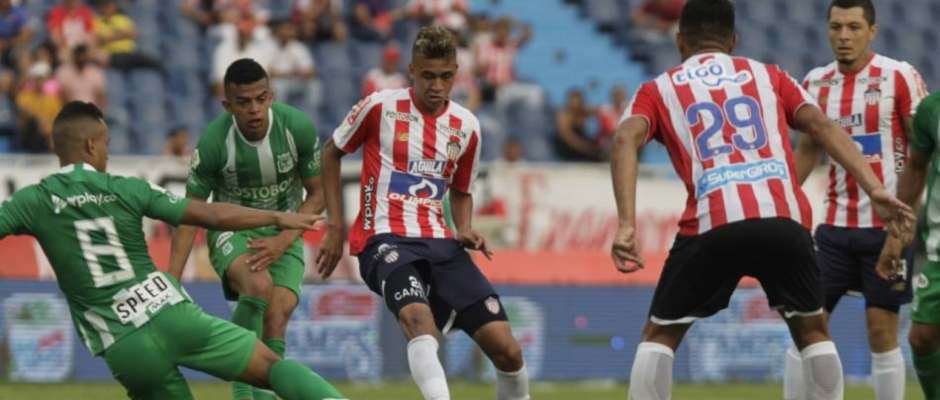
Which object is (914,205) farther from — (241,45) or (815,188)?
(241,45)

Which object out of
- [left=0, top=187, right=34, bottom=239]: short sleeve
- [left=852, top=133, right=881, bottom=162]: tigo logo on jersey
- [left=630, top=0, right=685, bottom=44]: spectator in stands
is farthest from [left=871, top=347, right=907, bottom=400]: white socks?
[left=630, top=0, right=685, bottom=44]: spectator in stands

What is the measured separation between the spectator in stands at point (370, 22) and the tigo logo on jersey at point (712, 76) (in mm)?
13961

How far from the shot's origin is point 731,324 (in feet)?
54.1

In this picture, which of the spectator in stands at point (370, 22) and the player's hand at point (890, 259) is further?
the spectator in stands at point (370, 22)

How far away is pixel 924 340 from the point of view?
336 inches

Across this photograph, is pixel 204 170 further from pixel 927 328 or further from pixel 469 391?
pixel 469 391

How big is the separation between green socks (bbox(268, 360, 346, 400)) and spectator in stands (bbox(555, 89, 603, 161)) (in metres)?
12.5

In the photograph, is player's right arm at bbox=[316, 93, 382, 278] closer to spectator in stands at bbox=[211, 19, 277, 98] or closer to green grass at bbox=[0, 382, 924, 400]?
green grass at bbox=[0, 382, 924, 400]

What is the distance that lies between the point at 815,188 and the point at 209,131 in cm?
994

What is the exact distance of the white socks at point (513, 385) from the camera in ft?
30.4

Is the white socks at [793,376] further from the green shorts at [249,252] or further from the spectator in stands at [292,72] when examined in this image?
the spectator in stands at [292,72]

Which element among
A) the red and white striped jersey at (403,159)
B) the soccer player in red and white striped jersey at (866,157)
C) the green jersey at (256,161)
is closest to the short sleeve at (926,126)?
the soccer player in red and white striped jersey at (866,157)

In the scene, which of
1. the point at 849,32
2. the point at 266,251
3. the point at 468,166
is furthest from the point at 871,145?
the point at 266,251

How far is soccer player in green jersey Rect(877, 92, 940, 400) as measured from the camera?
331 inches
